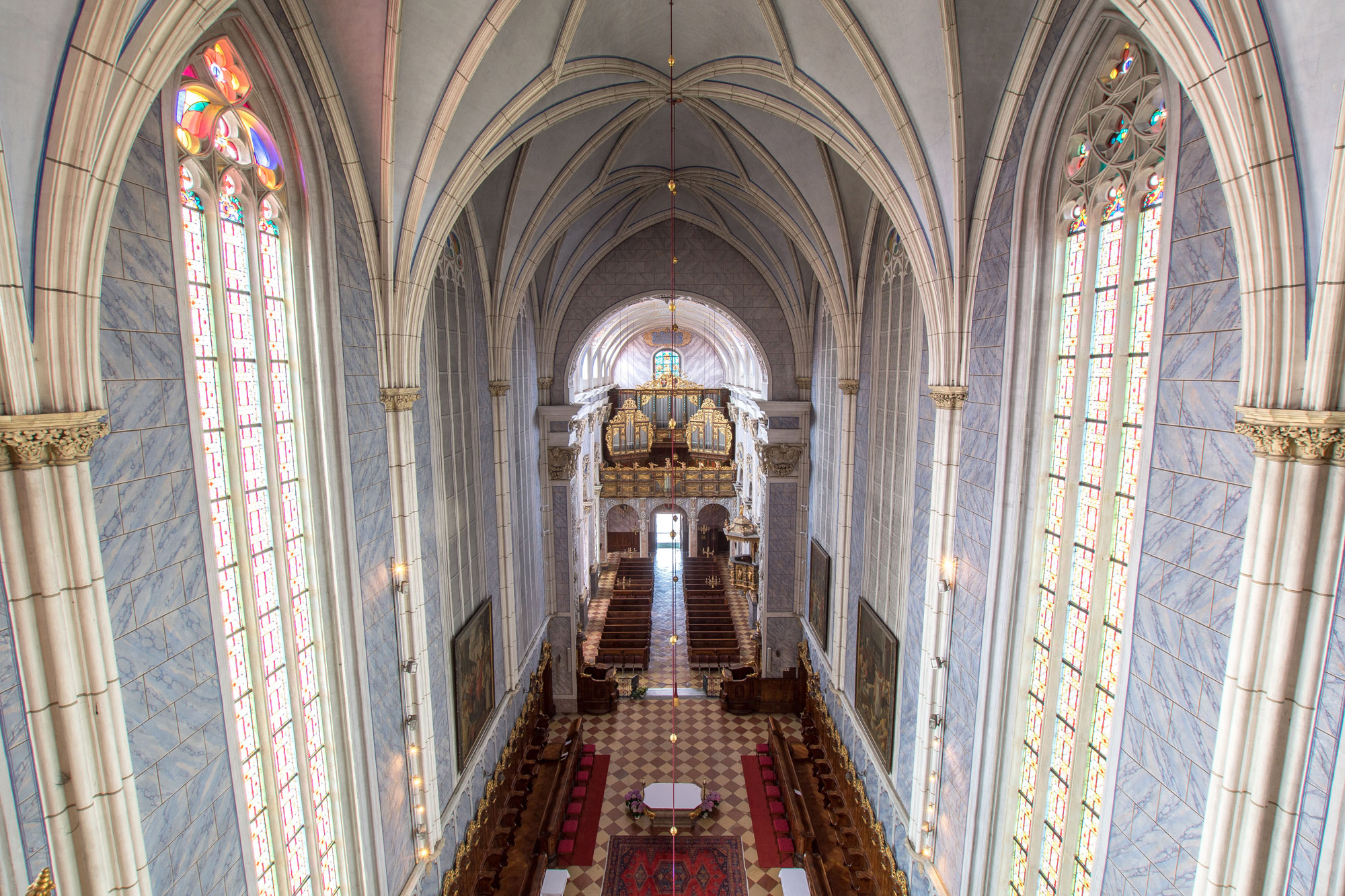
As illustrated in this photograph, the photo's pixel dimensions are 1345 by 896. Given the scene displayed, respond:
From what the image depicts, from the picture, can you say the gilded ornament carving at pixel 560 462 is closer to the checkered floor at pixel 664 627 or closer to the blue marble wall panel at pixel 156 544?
the checkered floor at pixel 664 627

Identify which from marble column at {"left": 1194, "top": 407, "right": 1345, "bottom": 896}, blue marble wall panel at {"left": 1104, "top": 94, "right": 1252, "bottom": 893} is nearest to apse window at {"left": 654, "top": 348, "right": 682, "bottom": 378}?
blue marble wall panel at {"left": 1104, "top": 94, "right": 1252, "bottom": 893}

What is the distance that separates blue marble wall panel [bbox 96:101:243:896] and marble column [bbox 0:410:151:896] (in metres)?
0.41

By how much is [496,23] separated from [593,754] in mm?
17724

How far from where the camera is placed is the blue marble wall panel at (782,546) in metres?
21.2

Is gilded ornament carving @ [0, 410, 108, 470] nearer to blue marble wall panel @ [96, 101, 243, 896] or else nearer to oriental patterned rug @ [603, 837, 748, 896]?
blue marble wall panel @ [96, 101, 243, 896]

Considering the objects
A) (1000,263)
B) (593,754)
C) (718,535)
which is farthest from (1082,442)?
(718,535)

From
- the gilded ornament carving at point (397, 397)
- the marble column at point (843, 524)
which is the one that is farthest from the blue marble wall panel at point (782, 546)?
the gilded ornament carving at point (397, 397)

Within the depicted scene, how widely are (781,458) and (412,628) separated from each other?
44.1 feet

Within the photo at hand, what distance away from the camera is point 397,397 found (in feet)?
30.2

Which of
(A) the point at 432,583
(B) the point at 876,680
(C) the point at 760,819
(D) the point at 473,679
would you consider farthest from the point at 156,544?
(C) the point at 760,819

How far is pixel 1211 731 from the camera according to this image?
5336 mm

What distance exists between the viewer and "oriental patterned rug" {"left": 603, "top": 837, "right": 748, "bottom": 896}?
13719mm

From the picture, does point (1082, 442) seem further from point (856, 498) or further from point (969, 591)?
point (856, 498)

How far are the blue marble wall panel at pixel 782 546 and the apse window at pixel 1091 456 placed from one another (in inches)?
514
